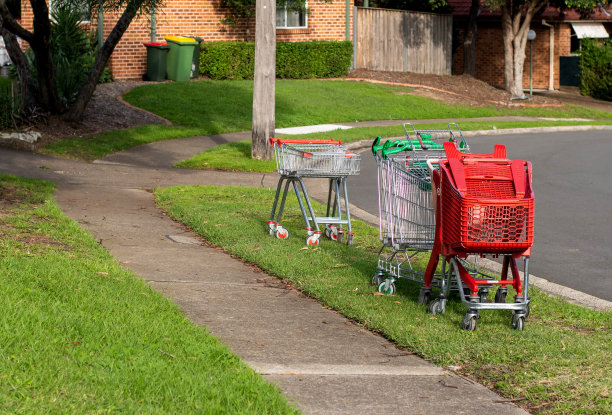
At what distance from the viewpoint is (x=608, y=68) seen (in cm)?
3634

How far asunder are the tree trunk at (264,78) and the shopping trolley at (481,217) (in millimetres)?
9706

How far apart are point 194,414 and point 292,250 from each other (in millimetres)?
4719

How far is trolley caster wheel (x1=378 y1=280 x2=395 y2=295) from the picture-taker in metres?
7.33

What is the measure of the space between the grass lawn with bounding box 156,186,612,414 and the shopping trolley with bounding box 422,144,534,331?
0.21 metres

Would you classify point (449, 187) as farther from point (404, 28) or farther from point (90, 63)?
point (404, 28)

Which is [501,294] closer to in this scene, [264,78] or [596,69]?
[264,78]

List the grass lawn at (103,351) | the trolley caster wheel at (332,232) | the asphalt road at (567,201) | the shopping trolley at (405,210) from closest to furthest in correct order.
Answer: the grass lawn at (103,351)
the shopping trolley at (405,210)
the asphalt road at (567,201)
the trolley caster wheel at (332,232)

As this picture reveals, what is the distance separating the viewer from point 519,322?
6.20 metres

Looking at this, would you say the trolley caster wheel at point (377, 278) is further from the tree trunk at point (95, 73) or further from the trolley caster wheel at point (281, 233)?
the tree trunk at point (95, 73)

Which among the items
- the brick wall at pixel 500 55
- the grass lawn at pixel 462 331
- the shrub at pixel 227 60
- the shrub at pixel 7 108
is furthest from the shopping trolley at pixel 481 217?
the brick wall at pixel 500 55

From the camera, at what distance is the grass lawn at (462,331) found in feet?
16.7

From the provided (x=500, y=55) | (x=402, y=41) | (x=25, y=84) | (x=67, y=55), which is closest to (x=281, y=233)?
(x=25, y=84)

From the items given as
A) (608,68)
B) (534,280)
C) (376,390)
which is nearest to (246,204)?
(534,280)

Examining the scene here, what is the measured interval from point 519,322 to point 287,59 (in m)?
24.5
